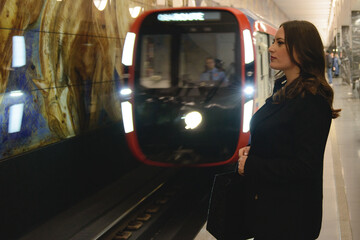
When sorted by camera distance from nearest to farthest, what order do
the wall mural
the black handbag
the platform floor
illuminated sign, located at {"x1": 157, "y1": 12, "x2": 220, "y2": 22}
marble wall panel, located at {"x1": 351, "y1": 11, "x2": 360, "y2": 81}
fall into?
the black handbag < the platform floor < the wall mural < illuminated sign, located at {"x1": 157, "y1": 12, "x2": 220, "y2": 22} < marble wall panel, located at {"x1": 351, "y1": 11, "x2": 360, "y2": 81}

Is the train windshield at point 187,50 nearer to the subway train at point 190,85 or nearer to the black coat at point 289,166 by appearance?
the subway train at point 190,85

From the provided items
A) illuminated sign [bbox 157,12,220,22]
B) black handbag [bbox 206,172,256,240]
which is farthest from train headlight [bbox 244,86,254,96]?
black handbag [bbox 206,172,256,240]

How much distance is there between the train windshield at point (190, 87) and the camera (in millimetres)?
7051

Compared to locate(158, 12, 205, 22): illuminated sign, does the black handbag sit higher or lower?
lower

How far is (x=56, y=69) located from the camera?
21.9 ft

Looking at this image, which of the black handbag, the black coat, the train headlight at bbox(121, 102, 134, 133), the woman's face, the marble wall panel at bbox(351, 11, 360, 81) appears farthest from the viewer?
the marble wall panel at bbox(351, 11, 360, 81)

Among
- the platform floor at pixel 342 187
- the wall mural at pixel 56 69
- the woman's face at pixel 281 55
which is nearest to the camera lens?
the woman's face at pixel 281 55

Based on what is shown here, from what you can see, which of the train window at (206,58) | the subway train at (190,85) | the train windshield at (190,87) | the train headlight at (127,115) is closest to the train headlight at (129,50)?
the subway train at (190,85)

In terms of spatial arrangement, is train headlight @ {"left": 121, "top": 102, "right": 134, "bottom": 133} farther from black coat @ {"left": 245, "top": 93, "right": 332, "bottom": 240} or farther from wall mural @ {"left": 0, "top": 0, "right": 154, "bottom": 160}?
black coat @ {"left": 245, "top": 93, "right": 332, "bottom": 240}

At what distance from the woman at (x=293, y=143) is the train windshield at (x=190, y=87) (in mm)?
4935

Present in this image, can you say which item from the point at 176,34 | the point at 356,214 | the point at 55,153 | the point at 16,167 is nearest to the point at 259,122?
the point at 356,214

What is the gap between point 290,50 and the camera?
2.04m

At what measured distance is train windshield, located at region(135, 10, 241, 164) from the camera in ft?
23.1

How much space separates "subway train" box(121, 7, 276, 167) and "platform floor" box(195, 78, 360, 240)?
1339 mm
